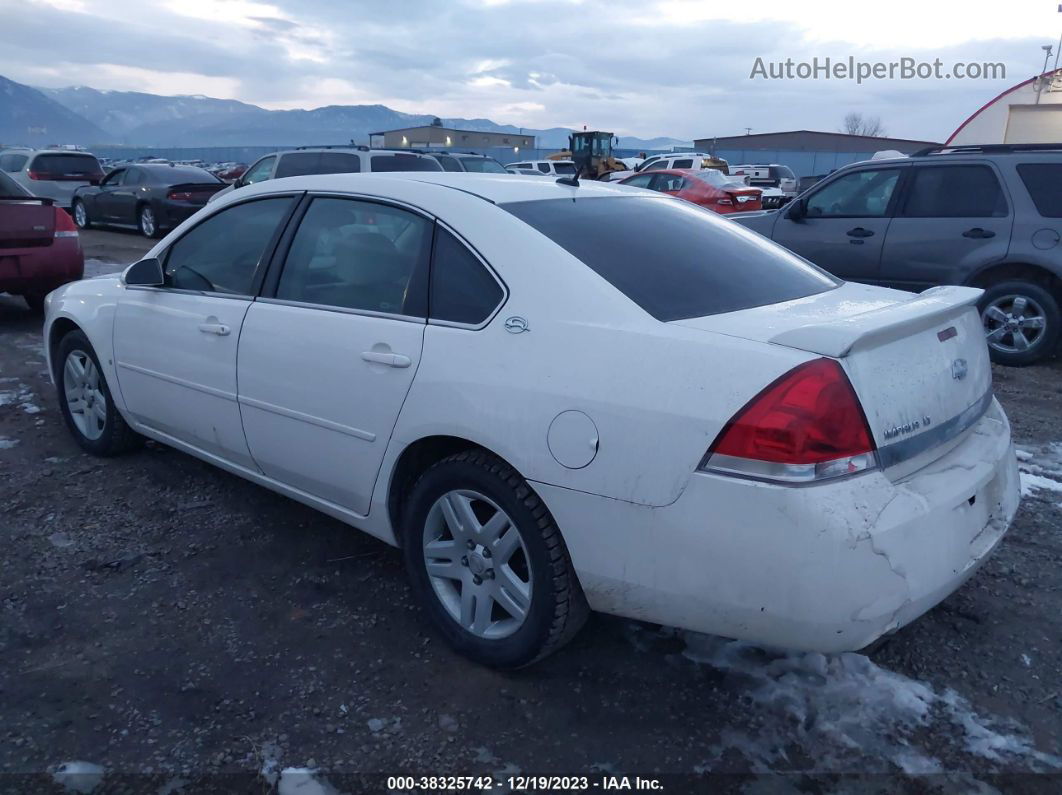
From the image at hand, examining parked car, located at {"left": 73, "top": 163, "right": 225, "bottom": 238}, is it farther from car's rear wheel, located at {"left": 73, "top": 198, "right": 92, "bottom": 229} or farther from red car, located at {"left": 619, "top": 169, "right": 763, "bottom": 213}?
red car, located at {"left": 619, "top": 169, "right": 763, "bottom": 213}

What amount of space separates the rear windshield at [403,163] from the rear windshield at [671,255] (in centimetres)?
979

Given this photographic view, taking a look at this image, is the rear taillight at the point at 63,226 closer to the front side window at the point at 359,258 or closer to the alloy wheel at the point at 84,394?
the alloy wheel at the point at 84,394

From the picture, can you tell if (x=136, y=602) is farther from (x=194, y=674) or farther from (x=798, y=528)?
(x=798, y=528)

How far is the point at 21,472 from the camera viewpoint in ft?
14.1

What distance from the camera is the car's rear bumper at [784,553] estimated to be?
6.63 feet

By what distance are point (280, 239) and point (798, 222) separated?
5801 millimetres

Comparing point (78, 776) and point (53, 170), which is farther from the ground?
point (53, 170)

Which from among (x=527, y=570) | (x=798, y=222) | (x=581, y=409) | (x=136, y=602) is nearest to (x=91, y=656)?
(x=136, y=602)

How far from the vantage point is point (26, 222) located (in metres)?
7.62

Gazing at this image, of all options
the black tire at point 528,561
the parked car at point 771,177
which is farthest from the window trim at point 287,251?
the parked car at point 771,177

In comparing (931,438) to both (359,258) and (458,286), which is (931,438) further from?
(359,258)

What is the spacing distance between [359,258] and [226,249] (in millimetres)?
924

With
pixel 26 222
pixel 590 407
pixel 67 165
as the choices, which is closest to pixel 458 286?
pixel 590 407

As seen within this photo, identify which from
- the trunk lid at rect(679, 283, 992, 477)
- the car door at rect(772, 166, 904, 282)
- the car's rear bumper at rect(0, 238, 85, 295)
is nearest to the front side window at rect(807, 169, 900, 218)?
the car door at rect(772, 166, 904, 282)
